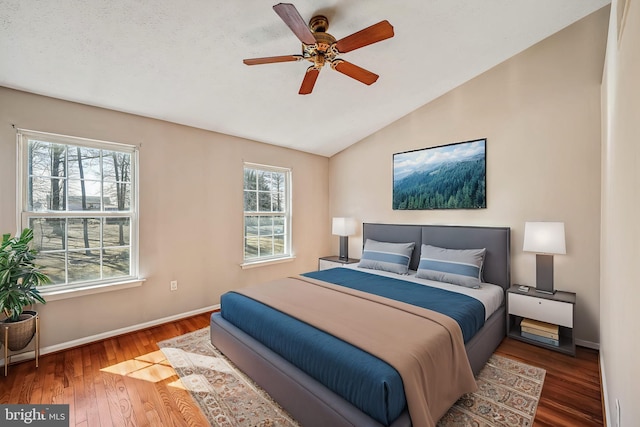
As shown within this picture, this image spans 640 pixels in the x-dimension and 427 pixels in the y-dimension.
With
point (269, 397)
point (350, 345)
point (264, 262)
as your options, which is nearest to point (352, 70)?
point (350, 345)

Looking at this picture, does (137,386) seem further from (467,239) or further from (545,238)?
(545,238)

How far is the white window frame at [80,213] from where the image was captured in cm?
255

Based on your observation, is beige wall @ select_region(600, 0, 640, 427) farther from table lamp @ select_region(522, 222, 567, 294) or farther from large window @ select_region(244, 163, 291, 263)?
large window @ select_region(244, 163, 291, 263)

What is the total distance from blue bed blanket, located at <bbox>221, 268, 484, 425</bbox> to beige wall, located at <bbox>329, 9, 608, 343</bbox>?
126cm

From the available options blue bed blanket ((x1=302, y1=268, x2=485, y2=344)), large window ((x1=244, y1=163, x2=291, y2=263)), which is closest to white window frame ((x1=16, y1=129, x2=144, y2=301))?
large window ((x1=244, y1=163, x2=291, y2=263))

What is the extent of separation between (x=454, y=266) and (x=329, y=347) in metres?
1.98

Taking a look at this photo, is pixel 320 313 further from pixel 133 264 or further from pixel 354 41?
pixel 133 264

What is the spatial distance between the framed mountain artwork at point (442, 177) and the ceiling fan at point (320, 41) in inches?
73.5

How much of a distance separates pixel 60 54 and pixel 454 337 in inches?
141

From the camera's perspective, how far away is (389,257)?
3666mm

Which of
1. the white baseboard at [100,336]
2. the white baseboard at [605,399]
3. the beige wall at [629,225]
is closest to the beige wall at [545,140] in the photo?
the white baseboard at [605,399]

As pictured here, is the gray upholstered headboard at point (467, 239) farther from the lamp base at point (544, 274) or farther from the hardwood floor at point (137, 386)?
the hardwood floor at point (137, 386)

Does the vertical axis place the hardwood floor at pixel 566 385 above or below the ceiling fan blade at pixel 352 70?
below

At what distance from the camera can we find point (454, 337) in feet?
6.22
